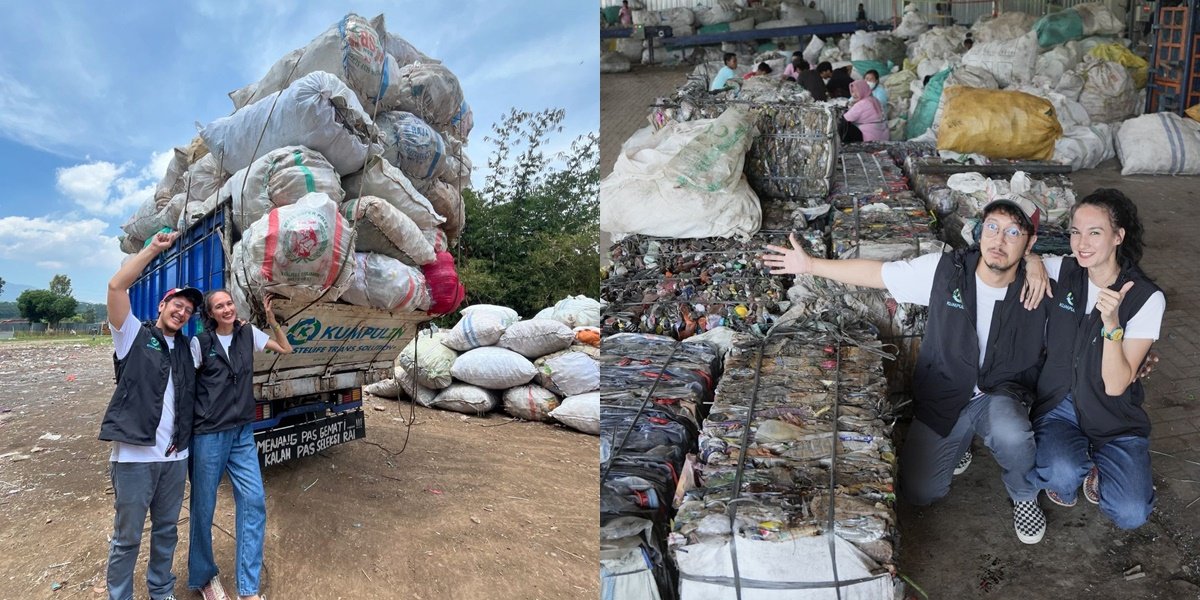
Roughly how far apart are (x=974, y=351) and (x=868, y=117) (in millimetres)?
4261

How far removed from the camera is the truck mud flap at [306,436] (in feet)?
11.6

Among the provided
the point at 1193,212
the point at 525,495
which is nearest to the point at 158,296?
the point at 525,495

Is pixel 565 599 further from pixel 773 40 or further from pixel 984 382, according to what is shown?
pixel 773 40

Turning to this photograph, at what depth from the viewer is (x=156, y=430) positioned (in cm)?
245

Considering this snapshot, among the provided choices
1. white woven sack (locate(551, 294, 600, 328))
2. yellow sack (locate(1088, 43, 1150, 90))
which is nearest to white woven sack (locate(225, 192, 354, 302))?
white woven sack (locate(551, 294, 600, 328))

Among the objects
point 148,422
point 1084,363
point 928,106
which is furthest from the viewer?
point 928,106

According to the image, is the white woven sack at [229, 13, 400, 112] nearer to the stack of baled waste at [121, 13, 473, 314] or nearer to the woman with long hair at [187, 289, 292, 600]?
the stack of baled waste at [121, 13, 473, 314]

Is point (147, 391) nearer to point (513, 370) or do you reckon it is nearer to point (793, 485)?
point (793, 485)

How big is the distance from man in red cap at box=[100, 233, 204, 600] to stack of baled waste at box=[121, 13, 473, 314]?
1.24 feet

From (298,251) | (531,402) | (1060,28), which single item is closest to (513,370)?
(531,402)

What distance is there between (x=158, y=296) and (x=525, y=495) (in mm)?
1882

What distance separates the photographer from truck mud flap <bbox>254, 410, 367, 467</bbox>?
3.55 m

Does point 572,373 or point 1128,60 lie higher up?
point 1128,60

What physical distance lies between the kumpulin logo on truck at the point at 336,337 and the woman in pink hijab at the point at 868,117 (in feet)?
13.1
